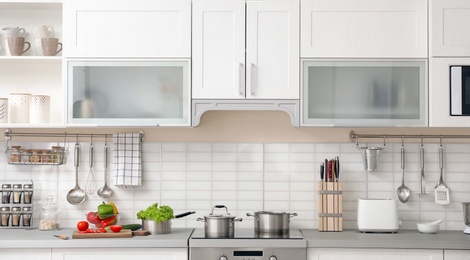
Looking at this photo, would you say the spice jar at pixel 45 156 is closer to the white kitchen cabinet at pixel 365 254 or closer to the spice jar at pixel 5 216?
the spice jar at pixel 5 216

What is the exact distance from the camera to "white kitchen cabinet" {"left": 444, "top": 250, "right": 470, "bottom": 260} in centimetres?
382

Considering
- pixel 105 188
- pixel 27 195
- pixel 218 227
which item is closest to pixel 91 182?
pixel 105 188

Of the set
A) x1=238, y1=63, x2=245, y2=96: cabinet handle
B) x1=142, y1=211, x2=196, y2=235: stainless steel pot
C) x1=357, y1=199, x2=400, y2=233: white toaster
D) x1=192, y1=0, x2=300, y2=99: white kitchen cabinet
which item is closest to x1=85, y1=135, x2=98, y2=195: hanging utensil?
x1=142, y1=211, x2=196, y2=235: stainless steel pot

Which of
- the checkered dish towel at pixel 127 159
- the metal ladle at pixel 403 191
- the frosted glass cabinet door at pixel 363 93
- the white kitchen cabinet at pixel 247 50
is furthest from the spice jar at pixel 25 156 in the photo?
the metal ladle at pixel 403 191

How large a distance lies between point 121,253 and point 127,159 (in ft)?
2.30

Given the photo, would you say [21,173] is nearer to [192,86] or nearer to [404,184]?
[192,86]

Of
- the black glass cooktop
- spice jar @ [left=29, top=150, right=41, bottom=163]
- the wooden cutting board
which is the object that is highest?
spice jar @ [left=29, top=150, right=41, bottom=163]

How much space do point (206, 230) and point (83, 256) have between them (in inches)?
26.9

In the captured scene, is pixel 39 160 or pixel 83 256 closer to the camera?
pixel 83 256

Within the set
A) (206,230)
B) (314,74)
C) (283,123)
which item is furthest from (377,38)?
(206,230)

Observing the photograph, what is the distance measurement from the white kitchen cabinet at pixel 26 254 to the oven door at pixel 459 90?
237 centimetres

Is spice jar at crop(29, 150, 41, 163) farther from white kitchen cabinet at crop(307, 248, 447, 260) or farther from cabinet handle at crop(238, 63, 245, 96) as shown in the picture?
white kitchen cabinet at crop(307, 248, 447, 260)

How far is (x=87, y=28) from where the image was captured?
160 inches

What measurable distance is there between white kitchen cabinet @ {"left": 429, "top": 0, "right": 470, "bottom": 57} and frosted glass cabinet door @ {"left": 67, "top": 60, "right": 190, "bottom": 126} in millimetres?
1422
